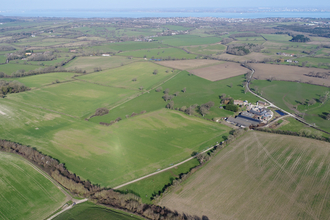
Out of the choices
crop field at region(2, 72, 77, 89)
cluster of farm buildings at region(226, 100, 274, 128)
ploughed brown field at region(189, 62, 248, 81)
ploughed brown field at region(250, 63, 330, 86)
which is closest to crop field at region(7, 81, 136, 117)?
crop field at region(2, 72, 77, 89)

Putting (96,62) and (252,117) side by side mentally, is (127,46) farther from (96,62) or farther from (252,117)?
(252,117)

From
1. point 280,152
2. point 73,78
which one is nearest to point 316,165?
point 280,152

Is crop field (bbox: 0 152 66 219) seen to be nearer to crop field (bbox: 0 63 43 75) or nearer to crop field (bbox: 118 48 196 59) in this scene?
crop field (bbox: 0 63 43 75)

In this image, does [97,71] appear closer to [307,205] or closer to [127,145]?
[127,145]

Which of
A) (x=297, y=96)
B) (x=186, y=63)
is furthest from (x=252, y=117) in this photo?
(x=186, y=63)

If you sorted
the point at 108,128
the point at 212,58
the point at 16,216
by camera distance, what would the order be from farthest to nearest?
the point at 212,58 → the point at 108,128 → the point at 16,216

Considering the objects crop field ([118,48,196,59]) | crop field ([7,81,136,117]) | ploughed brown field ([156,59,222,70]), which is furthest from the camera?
crop field ([118,48,196,59])
